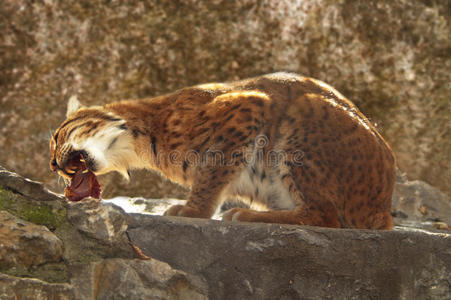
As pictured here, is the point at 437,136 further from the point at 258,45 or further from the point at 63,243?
the point at 63,243

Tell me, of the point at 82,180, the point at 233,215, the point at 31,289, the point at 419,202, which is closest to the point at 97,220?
the point at 31,289

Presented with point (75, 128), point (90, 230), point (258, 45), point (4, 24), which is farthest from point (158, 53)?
point (90, 230)

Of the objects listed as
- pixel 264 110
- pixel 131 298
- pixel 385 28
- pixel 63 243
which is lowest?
pixel 131 298

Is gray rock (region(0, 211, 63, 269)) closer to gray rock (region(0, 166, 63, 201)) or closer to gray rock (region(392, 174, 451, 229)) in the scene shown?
gray rock (region(0, 166, 63, 201))

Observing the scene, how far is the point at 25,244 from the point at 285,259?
4.43 feet

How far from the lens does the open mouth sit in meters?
3.96

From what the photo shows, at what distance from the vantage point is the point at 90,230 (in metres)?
2.69

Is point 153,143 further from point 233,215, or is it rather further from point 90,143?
point 233,215

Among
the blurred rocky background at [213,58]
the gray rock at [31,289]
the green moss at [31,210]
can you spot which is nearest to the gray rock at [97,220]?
the green moss at [31,210]

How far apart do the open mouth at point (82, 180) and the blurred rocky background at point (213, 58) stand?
98.3 inches

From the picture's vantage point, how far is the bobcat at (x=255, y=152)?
379 centimetres

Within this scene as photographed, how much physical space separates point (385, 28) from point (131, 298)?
17.7ft

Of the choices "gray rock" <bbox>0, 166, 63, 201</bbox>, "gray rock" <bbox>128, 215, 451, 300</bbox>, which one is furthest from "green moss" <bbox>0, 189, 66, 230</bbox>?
"gray rock" <bbox>128, 215, 451, 300</bbox>

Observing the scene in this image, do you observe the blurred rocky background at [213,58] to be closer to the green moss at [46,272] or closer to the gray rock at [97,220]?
the gray rock at [97,220]
